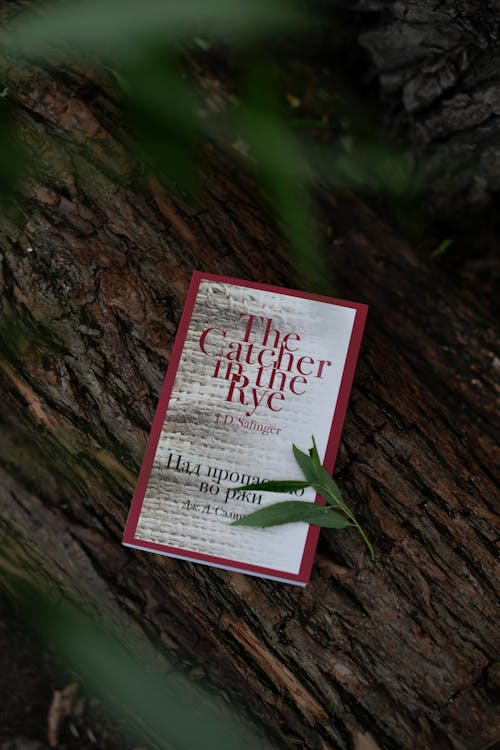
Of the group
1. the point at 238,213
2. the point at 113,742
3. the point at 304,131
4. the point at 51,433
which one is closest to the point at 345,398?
the point at 238,213

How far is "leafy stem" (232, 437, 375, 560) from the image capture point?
102cm

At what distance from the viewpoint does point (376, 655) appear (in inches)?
41.3

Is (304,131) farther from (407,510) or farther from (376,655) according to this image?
(376,655)

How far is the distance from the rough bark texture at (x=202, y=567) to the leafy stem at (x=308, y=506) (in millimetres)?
53

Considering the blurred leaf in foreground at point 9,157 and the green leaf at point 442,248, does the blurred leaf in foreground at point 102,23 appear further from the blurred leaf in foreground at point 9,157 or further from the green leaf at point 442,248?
the green leaf at point 442,248

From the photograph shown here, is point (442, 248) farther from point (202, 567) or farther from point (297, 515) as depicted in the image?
point (202, 567)

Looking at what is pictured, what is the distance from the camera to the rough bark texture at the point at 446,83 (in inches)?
46.6

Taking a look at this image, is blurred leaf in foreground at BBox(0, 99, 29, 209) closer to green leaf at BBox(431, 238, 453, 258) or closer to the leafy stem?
the leafy stem

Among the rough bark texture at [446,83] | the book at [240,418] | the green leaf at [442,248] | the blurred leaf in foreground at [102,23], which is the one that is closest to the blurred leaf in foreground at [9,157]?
the blurred leaf in foreground at [102,23]

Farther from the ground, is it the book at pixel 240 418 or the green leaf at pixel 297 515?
the book at pixel 240 418

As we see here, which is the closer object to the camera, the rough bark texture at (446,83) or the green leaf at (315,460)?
the green leaf at (315,460)

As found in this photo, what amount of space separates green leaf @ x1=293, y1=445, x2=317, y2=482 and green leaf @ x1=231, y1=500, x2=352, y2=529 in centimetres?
4

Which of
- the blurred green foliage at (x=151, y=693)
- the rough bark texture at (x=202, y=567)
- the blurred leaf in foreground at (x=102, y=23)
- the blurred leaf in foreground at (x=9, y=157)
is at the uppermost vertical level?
the blurred leaf in foreground at (x=102, y=23)

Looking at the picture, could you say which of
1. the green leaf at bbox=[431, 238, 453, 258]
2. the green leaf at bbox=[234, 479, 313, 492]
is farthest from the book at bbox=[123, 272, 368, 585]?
the green leaf at bbox=[431, 238, 453, 258]
